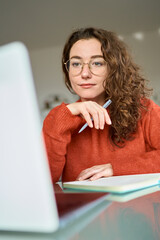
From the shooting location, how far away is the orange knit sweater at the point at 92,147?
88 centimetres

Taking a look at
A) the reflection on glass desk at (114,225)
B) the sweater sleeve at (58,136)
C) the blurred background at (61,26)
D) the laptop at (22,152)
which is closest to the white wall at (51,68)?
the blurred background at (61,26)

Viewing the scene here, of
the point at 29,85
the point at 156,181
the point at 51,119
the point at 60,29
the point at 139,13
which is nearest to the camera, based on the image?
the point at 29,85

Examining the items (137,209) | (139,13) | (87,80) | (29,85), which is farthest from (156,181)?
(139,13)

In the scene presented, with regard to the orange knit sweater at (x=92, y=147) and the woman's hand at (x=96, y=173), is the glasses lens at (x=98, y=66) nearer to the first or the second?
the orange knit sweater at (x=92, y=147)

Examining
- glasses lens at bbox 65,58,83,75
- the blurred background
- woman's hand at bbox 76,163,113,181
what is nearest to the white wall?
the blurred background

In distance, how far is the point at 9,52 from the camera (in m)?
0.24

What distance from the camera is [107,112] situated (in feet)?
3.71

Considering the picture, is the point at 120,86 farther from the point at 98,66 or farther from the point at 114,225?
the point at 114,225

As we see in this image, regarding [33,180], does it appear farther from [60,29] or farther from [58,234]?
[60,29]

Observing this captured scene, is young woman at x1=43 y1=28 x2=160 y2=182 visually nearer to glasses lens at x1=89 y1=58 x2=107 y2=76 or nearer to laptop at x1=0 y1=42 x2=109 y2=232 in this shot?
glasses lens at x1=89 y1=58 x2=107 y2=76

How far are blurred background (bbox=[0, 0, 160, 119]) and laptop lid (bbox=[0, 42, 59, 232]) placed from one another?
3.29 metres

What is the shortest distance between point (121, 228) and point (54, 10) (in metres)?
4.15

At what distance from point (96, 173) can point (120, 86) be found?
50 cm

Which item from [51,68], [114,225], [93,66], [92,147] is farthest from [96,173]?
[51,68]
